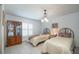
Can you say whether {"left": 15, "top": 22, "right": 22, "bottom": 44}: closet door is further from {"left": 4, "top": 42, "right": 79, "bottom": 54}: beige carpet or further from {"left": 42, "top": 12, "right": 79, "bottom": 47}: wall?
{"left": 42, "top": 12, "right": 79, "bottom": 47}: wall

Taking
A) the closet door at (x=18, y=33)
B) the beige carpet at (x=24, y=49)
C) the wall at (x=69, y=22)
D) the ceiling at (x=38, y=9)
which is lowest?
the beige carpet at (x=24, y=49)

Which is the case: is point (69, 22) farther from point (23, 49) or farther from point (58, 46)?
point (23, 49)

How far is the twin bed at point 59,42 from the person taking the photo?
147 cm

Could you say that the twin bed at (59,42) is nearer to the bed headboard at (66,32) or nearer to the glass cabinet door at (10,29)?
the bed headboard at (66,32)

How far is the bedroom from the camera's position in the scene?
4.91 feet

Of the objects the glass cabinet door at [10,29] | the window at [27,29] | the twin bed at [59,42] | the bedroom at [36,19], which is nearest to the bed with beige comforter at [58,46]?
the twin bed at [59,42]

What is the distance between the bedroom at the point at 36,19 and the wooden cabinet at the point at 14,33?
4 centimetres

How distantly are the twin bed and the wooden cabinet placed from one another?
0.84ft

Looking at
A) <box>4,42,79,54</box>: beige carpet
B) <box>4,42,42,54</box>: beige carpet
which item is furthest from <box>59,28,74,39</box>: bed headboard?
<box>4,42,42,54</box>: beige carpet

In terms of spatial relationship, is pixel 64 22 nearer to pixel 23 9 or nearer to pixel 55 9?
pixel 55 9

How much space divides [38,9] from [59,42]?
0.70 metres

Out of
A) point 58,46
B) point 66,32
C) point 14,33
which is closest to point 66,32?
point 66,32

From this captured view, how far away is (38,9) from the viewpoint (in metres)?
1.54

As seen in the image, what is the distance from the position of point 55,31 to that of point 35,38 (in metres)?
0.40
